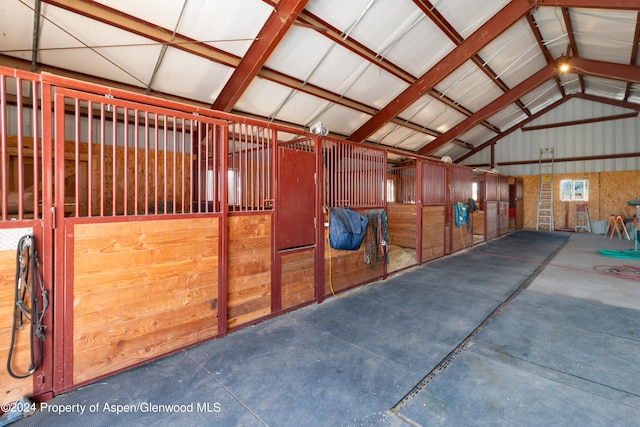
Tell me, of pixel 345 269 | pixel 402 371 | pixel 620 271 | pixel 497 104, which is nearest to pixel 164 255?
pixel 402 371

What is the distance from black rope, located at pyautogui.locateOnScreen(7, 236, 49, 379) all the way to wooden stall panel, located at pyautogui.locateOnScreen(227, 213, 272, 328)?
119cm

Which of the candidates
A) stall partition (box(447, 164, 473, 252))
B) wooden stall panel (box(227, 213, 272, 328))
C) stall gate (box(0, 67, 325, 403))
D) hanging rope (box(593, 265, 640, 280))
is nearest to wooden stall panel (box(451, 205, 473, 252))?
stall partition (box(447, 164, 473, 252))

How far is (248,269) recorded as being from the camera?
2709 millimetres

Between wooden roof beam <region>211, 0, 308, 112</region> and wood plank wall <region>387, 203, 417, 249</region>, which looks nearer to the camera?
wooden roof beam <region>211, 0, 308, 112</region>

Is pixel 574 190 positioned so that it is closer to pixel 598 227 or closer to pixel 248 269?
pixel 598 227

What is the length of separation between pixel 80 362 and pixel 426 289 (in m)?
3.49

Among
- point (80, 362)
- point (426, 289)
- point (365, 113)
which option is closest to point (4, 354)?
point (80, 362)

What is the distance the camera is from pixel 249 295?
2725 mm

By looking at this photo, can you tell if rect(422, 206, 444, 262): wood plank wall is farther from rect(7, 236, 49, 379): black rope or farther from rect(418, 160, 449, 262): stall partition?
rect(7, 236, 49, 379): black rope

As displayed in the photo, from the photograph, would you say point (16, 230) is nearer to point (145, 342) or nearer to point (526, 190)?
point (145, 342)

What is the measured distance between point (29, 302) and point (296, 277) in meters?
2.02

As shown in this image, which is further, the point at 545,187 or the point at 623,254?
the point at 545,187

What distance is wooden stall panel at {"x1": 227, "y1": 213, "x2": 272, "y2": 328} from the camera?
2594mm

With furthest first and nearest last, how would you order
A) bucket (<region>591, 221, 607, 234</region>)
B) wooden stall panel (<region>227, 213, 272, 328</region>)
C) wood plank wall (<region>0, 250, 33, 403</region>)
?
bucket (<region>591, 221, 607, 234</region>), wooden stall panel (<region>227, 213, 272, 328</region>), wood plank wall (<region>0, 250, 33, 403</region>)
